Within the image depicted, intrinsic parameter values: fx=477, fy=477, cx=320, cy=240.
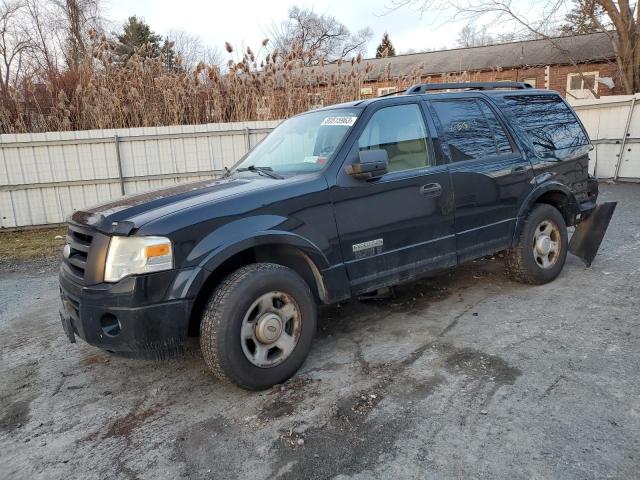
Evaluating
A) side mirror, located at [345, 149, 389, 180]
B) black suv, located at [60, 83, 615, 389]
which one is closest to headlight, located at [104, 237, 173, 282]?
black suv, located at [60, 83, 615, 389]

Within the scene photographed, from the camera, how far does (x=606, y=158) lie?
12242mm

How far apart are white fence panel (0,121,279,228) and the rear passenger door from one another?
654cm

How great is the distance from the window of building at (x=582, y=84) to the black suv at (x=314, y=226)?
20433mm

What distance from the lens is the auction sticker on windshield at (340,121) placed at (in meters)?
3.68

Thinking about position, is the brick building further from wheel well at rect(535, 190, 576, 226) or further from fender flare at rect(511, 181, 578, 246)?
fender flare at rect(511, 181, 578, 246)

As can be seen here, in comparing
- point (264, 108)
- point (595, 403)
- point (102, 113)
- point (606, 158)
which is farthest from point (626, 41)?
point (595, 403)

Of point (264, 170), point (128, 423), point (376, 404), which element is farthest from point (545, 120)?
point (128, 423)

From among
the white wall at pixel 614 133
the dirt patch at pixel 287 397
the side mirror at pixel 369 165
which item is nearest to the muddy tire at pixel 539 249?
the side mirror at pixel 369 165

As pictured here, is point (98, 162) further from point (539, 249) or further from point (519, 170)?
point (539, 249)

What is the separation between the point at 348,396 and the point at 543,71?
91.2 ft

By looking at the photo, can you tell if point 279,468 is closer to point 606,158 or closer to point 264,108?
point 264,108

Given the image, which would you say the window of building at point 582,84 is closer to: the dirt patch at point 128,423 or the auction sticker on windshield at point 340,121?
the auction sticker on windshield at point 340,121

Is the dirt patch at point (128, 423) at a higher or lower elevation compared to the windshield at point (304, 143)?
lower

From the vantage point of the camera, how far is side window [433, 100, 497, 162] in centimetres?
415
